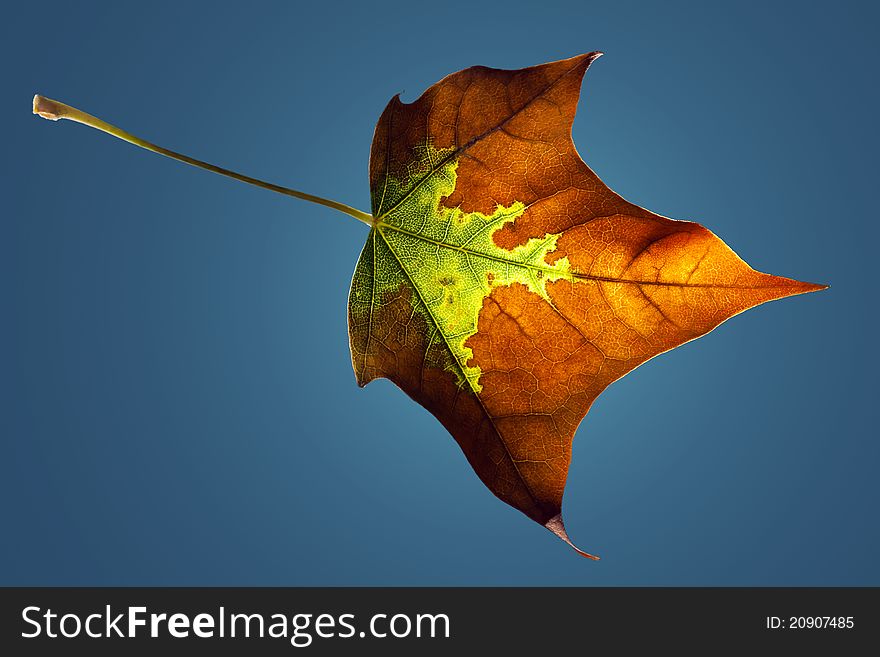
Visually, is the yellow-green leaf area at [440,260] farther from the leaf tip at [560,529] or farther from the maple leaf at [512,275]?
the leaf tip at [560,529]

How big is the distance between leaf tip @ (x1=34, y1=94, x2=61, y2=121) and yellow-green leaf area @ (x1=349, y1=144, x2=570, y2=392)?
1.28 ft

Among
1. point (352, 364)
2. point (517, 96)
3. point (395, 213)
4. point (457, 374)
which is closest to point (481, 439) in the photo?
point (457, 374)

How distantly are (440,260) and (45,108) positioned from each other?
1.64ft

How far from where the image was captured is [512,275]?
874 millimetres

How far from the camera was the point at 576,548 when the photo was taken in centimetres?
86

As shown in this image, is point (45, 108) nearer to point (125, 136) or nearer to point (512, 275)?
point (125, 136)

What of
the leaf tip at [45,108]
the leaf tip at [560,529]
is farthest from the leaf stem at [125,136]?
the leaf tip at [560,529]

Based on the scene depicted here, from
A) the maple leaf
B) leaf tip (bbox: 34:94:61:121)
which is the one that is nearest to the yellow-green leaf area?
the maple leaf

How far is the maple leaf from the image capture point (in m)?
0.81

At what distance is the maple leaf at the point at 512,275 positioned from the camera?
0.81 meters

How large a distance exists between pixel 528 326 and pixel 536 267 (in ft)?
0.24

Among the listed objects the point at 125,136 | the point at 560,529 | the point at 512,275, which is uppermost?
the point at 125,136

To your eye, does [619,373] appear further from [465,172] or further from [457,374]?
[465,172]

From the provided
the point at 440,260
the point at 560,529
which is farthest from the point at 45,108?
the point at 560,529
